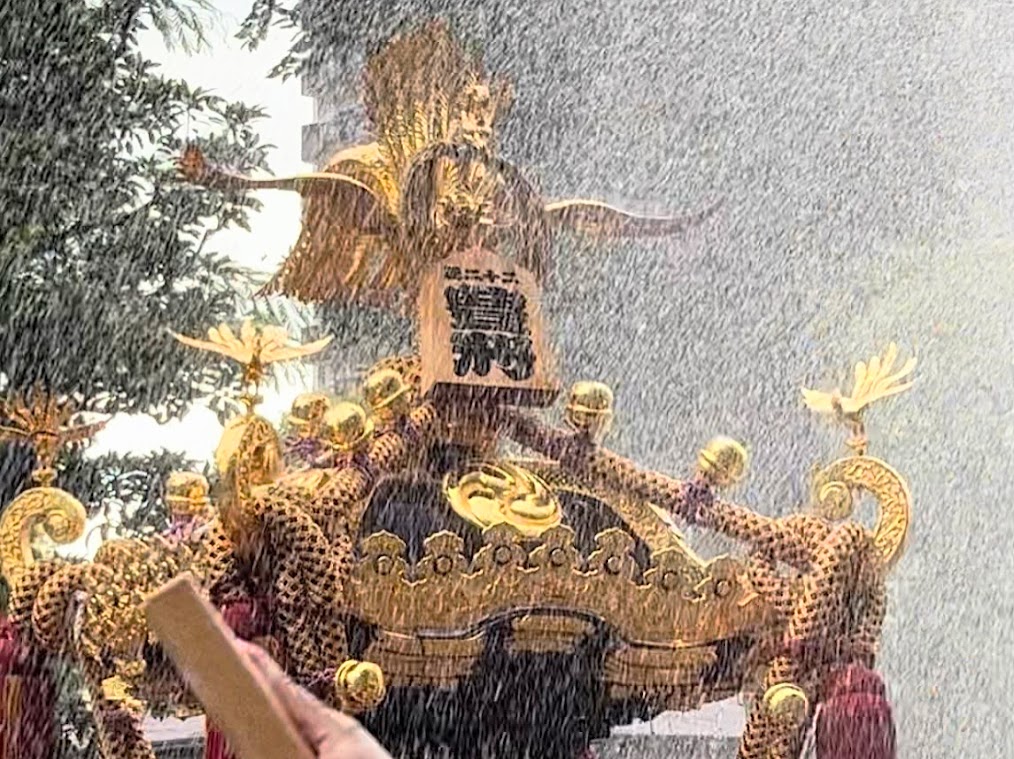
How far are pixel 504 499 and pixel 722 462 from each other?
410mm

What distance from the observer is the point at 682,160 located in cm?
872

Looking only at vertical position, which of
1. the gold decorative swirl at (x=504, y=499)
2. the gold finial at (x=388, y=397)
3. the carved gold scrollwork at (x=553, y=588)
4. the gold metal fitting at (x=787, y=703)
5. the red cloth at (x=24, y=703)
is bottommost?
the red cloth at (x=24, y=703)

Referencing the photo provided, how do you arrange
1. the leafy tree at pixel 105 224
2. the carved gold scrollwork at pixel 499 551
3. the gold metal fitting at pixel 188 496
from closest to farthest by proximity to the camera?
the carved gold scrollwork at pixel 499 551
the gold metal fitting at pixel 188 496
the leafy tree at pixel 105 224

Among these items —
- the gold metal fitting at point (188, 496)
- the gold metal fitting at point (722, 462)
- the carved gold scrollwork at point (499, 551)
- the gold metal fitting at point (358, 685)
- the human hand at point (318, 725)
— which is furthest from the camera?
the gold metal fitting at point (722, 462)

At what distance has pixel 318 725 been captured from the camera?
38.8 inches

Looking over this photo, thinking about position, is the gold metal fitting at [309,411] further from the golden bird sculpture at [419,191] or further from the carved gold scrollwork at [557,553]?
the carved gold scrollwork at [557,553]

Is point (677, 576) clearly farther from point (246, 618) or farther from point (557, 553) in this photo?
point (246, 618)

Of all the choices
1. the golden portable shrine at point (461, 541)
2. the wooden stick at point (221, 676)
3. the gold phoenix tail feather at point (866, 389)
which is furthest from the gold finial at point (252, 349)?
the wooden stick at point (221, 676)

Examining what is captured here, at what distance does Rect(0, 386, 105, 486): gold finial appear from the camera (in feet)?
10.2

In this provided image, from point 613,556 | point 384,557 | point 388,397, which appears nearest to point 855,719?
point 613,556

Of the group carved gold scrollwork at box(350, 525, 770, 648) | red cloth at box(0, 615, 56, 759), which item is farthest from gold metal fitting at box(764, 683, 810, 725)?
red cloth at box(0, 615, 56, 759)

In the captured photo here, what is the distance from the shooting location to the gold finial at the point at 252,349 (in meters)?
3.03

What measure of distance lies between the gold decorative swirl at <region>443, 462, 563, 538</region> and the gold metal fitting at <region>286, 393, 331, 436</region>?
25 cm

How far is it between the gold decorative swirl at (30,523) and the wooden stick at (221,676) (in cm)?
210
